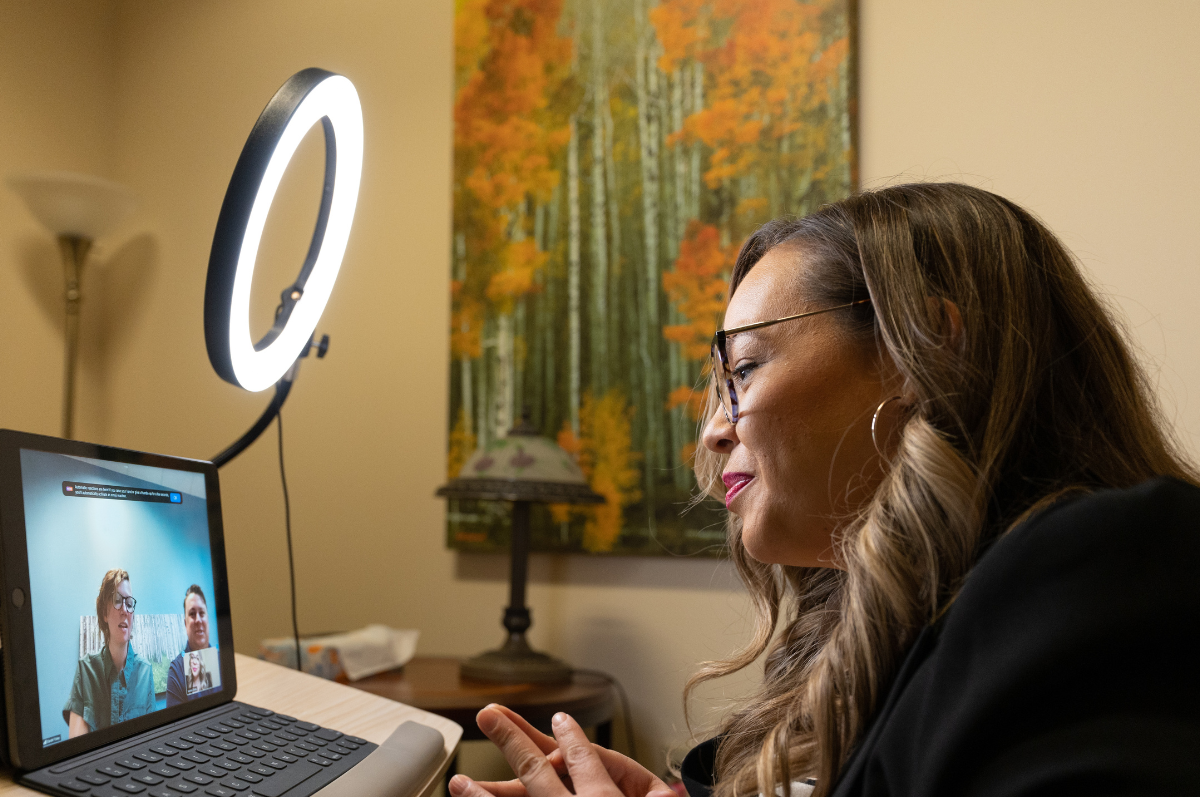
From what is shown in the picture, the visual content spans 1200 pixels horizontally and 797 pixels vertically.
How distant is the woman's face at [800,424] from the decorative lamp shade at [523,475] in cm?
96

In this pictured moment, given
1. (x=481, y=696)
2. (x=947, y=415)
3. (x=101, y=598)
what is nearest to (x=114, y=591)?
(x=101, y=598)

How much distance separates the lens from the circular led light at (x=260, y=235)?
859mm

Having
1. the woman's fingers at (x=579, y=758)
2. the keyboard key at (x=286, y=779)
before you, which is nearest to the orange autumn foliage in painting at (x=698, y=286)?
the woman's fingers at (x=579, y=758)

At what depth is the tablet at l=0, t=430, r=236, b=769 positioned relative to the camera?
649 millimetres

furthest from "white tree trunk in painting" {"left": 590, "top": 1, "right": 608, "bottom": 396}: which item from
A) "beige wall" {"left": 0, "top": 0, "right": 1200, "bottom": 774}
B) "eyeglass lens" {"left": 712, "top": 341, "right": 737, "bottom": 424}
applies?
"eyeglass lens" {"left": 712, "top": 341, "right": 737, "bottom": 424}

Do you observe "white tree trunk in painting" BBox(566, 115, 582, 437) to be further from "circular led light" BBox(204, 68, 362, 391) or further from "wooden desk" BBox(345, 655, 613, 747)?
"circular led light" BBox(204, 68, 362, 391)

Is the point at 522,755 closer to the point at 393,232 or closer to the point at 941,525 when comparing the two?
the point at 941,525

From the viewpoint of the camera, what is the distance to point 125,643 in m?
0.76

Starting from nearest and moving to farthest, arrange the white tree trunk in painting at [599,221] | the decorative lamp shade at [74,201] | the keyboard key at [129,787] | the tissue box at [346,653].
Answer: the keyboard key at [129,787] < the tissue box at [346,653] < the white tree trunk in painting at [599,221] < the decorative lamp shade at [74,201]

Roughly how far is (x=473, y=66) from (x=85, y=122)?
1.32 m

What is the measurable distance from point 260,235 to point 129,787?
549 mm

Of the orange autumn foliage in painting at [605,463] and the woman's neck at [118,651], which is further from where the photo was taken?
the orange autumn foliage in painting at [605,463]

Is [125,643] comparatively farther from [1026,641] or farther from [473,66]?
[473,66]

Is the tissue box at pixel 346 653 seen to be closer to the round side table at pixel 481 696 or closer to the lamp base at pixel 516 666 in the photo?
the round side table at pixel 481 696
